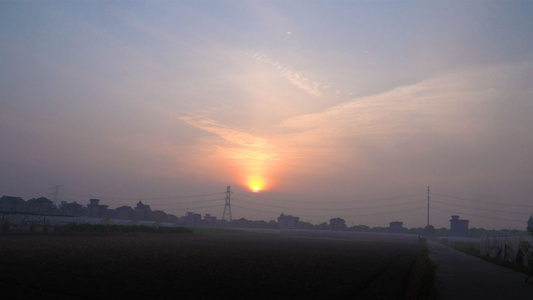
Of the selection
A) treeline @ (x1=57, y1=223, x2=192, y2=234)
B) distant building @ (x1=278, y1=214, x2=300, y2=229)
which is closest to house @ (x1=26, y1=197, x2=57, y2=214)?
treeline @ (x1=57, y1=223, x2=192, y2=234)

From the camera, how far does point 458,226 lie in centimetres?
17288

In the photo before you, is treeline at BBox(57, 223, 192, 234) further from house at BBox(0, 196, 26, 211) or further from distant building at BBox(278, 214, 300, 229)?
distant building at BBox(278, 214, 300, 229)

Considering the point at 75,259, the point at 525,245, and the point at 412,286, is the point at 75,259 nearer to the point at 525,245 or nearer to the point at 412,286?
the point at 412,286

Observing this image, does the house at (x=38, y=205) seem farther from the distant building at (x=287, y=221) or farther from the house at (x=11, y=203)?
the distant building at (x=287, y=221)

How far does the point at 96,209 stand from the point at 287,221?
77204mm

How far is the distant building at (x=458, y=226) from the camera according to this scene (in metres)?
172

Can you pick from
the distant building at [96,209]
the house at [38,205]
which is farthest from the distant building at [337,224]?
the house at [38,205]

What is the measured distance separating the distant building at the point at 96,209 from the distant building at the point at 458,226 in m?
131

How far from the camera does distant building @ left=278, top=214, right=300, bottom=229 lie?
586ft

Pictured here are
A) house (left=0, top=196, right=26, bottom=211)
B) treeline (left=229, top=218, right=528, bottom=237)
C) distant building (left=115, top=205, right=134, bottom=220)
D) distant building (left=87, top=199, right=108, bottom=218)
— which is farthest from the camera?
treeline (left=229, top=218, right=528, bottom=237)

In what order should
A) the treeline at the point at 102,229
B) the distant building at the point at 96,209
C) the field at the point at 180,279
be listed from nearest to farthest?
the field at the point at 180,279 < the treeline at the point at 102,229 < the distant building at the point at 96,209

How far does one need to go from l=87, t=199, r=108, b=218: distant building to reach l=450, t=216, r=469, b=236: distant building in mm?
131236

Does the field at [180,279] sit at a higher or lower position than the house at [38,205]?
lower

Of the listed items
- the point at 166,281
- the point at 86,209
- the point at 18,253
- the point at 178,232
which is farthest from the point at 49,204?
the point at 166,281
